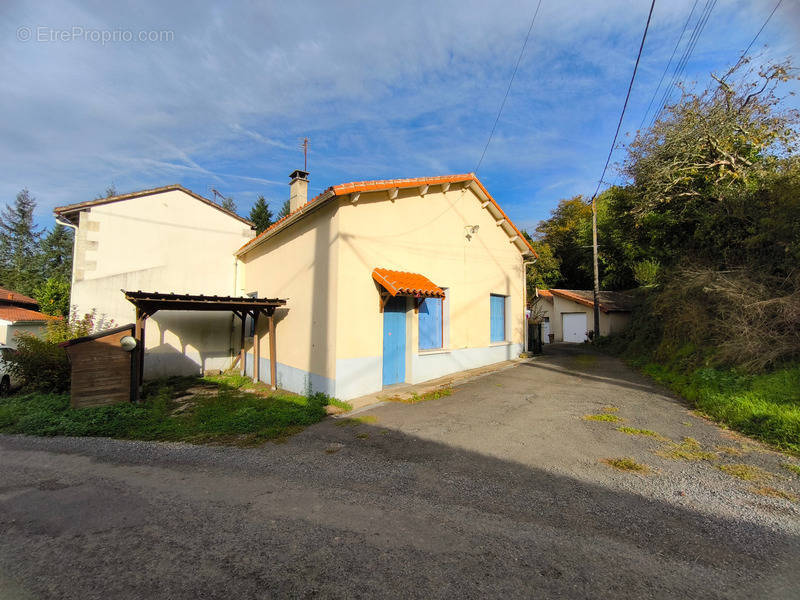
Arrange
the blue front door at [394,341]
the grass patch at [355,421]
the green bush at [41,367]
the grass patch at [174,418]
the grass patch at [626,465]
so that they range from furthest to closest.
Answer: the green bush at [41,367]
the blue front door at [394,341]
the grass patch at [355,421]
the grass patch at [174,418]
the grass patch at [626,465]

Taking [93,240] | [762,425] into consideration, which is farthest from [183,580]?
[93,240]

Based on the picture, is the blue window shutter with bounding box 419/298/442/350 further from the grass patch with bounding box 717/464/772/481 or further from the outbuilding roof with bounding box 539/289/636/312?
the outbuilding roof with bounding box 539/289/636/312

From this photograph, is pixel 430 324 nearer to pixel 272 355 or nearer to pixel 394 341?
pixel 394 341

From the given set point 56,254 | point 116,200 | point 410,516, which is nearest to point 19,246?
point 56,254

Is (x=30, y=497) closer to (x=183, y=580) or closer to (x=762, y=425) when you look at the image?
(x=183, y=580)

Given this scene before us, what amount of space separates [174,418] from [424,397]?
4746mm

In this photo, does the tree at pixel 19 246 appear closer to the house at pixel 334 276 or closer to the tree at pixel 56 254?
the tree at pixel 56 254

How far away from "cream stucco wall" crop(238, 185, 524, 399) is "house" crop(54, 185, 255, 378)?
150cm

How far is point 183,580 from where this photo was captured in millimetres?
2234

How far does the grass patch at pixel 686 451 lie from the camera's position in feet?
13.3

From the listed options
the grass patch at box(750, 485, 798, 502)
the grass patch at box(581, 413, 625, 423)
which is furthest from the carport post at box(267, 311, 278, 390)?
the grass patch at box(750, 485, 798, 502)

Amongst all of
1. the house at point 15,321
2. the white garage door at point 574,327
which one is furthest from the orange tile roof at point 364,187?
the white garage door at point 574,327

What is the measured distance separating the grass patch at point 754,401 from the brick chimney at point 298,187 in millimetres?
11063

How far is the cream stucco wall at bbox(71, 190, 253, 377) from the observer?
10.1 meters
